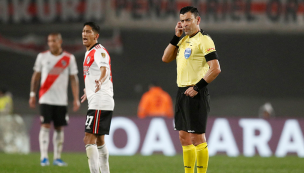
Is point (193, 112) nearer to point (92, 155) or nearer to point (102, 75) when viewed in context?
point (102, 75)

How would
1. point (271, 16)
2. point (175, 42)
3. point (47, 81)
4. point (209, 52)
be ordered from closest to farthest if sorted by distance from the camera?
point (209, 52) < point (175, 42) < point (47, 81) < point (271, 16)

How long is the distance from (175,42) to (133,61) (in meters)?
11.7

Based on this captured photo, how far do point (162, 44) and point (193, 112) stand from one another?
1200cm

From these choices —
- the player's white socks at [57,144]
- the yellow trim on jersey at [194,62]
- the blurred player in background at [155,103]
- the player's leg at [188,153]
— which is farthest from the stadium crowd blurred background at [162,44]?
the player's leg at [188,153]

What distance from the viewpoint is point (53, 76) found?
24.2 ft

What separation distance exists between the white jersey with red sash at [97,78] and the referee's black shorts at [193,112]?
798 millimetres

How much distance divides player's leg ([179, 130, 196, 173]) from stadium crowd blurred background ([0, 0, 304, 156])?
11.6 meters

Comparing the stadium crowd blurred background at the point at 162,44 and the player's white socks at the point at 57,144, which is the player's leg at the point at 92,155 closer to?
the player's white socks at the point at 57,144

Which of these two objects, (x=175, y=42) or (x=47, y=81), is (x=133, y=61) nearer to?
(x=47, y=81)

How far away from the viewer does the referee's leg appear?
4.73 metres

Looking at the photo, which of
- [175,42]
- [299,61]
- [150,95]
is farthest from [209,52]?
[299,61]

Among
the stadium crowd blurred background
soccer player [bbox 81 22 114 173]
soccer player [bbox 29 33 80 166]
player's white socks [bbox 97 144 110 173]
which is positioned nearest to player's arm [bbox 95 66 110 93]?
soccer player [bbox 81 22 114 173]

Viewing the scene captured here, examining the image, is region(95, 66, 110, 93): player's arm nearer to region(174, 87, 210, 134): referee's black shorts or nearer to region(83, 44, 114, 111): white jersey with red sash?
Answer: region(83, 44, 114, 111): white jersey with red sash

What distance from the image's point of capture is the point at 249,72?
16.6 metres
